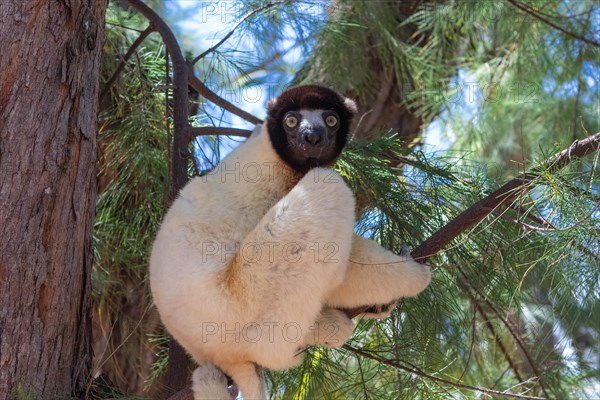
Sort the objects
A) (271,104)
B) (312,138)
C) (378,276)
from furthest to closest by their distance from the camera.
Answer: (271,104)
(312,138)
(378,276)

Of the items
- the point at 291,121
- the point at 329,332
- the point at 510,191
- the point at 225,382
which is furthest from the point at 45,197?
the point at 510,191

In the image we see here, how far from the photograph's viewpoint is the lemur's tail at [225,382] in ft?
11.2

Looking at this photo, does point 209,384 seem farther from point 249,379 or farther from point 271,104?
point 271,104

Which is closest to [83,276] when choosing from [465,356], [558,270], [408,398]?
[408,398]

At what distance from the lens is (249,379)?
356cm

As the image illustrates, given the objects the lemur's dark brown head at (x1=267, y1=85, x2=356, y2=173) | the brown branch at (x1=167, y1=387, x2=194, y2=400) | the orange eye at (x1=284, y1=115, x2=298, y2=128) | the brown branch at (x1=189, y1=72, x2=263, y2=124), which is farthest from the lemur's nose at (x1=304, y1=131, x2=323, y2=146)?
the brown branch at (x1=167, y1=387, x2=194, y2=400)

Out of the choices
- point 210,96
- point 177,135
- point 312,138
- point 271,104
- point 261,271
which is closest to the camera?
point 261,271

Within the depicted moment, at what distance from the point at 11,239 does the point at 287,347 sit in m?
1.31

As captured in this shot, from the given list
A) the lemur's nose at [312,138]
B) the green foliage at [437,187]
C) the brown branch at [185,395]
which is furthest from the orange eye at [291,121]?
the brown branch at [185,395]

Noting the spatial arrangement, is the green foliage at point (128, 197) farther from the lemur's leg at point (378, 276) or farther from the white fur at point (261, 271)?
the lemur's leg at point (378, 276)

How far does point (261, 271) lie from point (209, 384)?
0.53 metres

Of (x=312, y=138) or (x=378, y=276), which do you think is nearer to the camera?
(x=378, y=276)

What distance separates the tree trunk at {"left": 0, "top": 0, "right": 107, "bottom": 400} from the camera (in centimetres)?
351

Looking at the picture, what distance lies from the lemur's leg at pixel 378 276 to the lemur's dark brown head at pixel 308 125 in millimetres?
516
